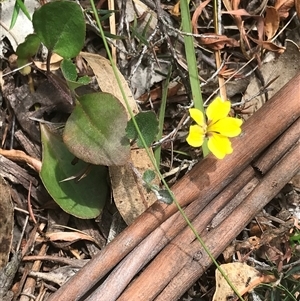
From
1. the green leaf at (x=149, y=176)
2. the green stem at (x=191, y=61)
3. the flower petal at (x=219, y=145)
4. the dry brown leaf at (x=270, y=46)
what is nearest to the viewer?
the flower petal at (x=219, y=145)

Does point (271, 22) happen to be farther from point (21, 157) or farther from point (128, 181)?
point (21, 157)

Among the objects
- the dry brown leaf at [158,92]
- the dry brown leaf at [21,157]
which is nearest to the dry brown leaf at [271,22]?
the dry brown leaf at [158,92]

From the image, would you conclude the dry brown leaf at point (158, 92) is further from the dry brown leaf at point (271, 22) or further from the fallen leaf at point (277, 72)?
the dry brown leaf at point (271, 22)

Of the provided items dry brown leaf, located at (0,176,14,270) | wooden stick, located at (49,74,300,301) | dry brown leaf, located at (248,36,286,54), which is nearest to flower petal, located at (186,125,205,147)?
wooden stick, located at (49,74,300,301)

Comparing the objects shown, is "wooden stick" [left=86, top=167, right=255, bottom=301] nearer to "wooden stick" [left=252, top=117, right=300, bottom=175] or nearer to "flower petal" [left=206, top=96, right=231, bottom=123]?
"wooden stick" [left=252, top=117, right=300, bottom=175]

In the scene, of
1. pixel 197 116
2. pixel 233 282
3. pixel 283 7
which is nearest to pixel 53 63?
pixel 197 116

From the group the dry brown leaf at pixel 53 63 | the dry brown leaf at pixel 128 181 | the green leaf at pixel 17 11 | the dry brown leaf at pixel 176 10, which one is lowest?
the dry brown leaf at pixel 128 181

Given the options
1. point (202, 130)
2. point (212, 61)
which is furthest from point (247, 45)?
point (202, 130)

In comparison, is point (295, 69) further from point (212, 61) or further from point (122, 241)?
point (122, 241)
